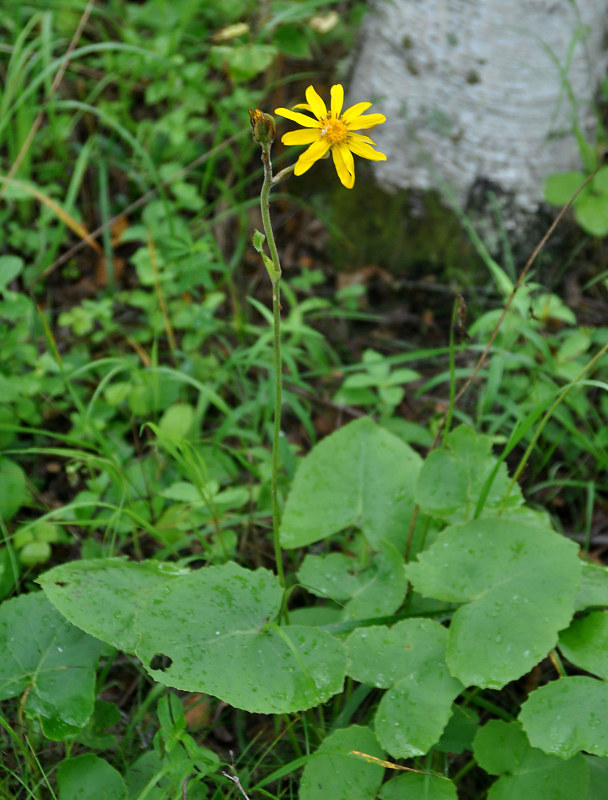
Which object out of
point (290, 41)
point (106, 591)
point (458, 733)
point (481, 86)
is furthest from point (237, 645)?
point (290, 41)

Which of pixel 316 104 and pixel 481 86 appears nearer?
pixel 316 104

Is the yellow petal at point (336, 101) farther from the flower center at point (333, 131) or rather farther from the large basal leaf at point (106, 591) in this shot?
the large basal leaf at point (106, 591)

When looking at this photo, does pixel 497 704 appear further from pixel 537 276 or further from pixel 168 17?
pixel 168 17

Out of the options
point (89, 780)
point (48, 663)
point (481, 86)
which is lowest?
point (89, 780)

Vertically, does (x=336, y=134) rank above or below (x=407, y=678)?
above

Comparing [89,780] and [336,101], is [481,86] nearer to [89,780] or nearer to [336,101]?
[336,101]
